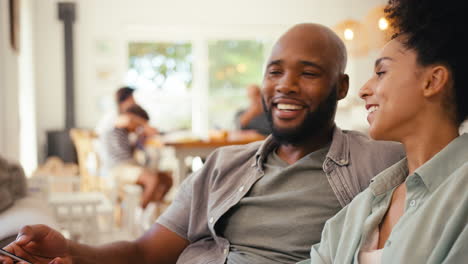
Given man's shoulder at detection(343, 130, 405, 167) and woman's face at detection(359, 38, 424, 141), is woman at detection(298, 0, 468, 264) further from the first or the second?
man's shoulder at detection(343, 130, 405, 167)

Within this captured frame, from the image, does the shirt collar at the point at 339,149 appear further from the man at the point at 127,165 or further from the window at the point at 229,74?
the window at the point at 229,74

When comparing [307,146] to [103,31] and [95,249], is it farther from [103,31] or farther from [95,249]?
[103,31]

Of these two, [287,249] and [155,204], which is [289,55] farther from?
[155,204]

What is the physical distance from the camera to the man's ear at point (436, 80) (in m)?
0.87

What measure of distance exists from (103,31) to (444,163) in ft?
23.9

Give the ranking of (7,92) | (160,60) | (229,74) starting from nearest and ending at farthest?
1. (7,92)
2. (160,60)
3. (229,74)

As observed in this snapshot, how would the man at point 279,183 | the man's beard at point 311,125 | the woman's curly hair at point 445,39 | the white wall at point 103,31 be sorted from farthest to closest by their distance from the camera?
the white wall at point 103,31 < the man's beard at point 311,125 < the man at point 279,183 < the woman's curly hair at point 445,39

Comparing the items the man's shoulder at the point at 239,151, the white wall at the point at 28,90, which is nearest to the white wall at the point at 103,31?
the white wall at the point at 28,90

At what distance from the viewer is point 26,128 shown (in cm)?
613

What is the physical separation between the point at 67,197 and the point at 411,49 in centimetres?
270

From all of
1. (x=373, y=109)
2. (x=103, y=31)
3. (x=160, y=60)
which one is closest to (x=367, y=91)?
(x=373, y=109)

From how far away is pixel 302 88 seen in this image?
4.25 feet

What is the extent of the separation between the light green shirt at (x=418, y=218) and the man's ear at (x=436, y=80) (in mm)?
91

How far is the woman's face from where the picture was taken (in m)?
0.90
